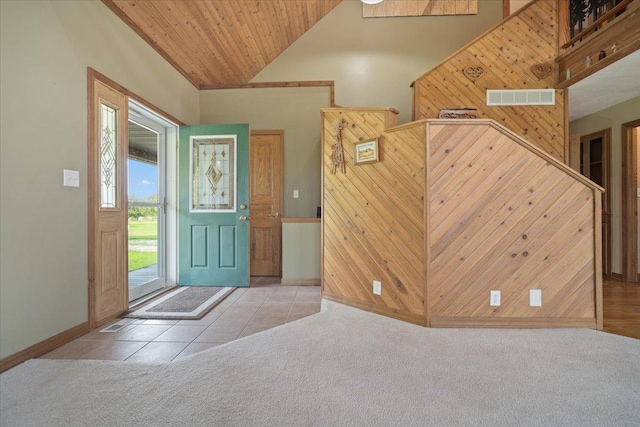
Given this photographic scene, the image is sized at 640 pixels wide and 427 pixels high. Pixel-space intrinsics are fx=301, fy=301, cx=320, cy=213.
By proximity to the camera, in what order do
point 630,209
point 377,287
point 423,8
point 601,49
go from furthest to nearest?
point 423,8 → point 630,209 → point 601,49 → point 377,287

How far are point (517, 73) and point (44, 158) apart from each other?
18.3 ft

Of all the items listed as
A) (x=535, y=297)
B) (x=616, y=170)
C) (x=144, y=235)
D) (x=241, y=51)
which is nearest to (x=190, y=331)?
(x=144, y=235)

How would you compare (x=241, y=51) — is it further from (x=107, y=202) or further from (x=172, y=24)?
(x=107, y=202)

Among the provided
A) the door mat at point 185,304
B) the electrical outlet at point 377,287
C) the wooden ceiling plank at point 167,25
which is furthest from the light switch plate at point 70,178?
the electrical outlet at point 377,287

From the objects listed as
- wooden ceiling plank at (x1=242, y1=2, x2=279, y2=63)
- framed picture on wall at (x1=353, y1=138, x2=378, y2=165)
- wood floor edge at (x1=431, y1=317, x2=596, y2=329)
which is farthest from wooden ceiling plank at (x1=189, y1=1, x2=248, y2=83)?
wood floor edge at (x1=431, y1=317, x2=596, y2=329)

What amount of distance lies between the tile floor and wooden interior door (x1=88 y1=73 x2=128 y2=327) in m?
0.27

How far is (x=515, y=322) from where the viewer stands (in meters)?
2.57

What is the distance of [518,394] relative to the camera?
5.31 ft

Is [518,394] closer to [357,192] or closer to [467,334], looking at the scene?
[467,334]

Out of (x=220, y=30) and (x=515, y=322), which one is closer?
(x=515, y=322)

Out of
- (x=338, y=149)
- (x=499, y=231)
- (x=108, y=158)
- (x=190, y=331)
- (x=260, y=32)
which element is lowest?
(x=190, y=331)

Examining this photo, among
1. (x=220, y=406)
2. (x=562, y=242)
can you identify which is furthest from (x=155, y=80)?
(x=562, y=242)

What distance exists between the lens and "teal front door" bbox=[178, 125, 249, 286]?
4.04 metres

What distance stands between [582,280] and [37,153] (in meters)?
4.37
